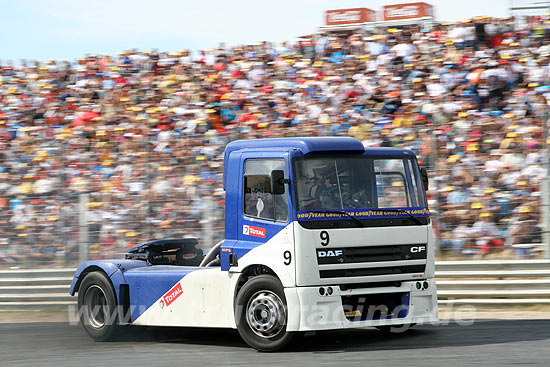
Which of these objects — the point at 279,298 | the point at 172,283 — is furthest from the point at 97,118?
the point at 279,298

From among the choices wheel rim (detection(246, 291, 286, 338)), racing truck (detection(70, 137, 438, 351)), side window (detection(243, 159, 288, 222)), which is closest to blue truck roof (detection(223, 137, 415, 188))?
racing truck (detection(70, 137, 438, 351))

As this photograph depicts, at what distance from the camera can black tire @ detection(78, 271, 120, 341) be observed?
8.93 m

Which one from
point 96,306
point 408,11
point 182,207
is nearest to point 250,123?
point 408,11

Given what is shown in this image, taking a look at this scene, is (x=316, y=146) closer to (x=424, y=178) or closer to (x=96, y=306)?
(x=424, y=178)

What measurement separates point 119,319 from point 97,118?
1005cm

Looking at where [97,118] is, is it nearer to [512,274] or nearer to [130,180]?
[130,180]

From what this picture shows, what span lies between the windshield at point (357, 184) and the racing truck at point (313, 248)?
11 mm

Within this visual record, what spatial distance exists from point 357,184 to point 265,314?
154cm

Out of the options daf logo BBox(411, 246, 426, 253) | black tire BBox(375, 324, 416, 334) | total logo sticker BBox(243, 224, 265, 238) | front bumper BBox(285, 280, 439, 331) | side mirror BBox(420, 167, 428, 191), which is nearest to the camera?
front bumper BBox(285, 280, 439, 331)

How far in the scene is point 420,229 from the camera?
7828 millimetres

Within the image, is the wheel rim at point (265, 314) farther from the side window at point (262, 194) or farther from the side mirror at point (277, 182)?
the side mirror at point (277, 182)

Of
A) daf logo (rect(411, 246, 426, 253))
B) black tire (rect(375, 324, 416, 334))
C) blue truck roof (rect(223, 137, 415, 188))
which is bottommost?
black tire (rect(375, 324, 416, 334))

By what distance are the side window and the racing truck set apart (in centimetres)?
1

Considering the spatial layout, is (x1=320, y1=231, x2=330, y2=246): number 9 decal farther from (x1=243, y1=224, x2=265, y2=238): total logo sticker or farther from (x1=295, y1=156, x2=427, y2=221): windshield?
(x1=243, y1=224, x2=265, y2=238): total logo sticker
